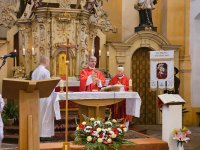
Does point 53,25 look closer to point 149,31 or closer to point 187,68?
point 149,31

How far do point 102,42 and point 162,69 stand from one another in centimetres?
247

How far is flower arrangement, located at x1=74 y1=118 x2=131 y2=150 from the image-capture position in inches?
238

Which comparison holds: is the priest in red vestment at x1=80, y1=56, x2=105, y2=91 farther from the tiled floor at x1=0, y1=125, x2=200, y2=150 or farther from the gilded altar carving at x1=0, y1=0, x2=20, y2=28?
the gilded altar carving at x1=0, y1=0, x2=20, y2=28

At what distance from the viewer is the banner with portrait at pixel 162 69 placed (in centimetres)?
1146

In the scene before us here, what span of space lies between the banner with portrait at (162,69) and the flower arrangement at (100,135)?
5.40 metres

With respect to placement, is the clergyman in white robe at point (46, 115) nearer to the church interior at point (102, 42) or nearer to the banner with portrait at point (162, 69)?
the church interior at point (102, 42)

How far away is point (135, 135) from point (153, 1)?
6965mm

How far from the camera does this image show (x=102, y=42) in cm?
1317

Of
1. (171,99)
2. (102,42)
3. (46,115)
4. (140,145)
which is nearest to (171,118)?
(171,99)

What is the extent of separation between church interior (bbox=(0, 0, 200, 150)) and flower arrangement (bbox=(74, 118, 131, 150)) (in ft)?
10.2

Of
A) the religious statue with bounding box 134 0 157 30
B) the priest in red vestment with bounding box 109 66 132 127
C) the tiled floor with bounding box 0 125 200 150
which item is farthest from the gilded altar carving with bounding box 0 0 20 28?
the tiled floor with bounding box 0 125 200 150

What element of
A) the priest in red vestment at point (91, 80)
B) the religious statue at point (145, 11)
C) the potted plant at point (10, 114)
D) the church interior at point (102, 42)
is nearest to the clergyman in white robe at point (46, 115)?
the church interior at point (102, 42)

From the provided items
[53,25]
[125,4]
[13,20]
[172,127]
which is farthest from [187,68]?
[172,127]

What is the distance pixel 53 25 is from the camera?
11664 mm
